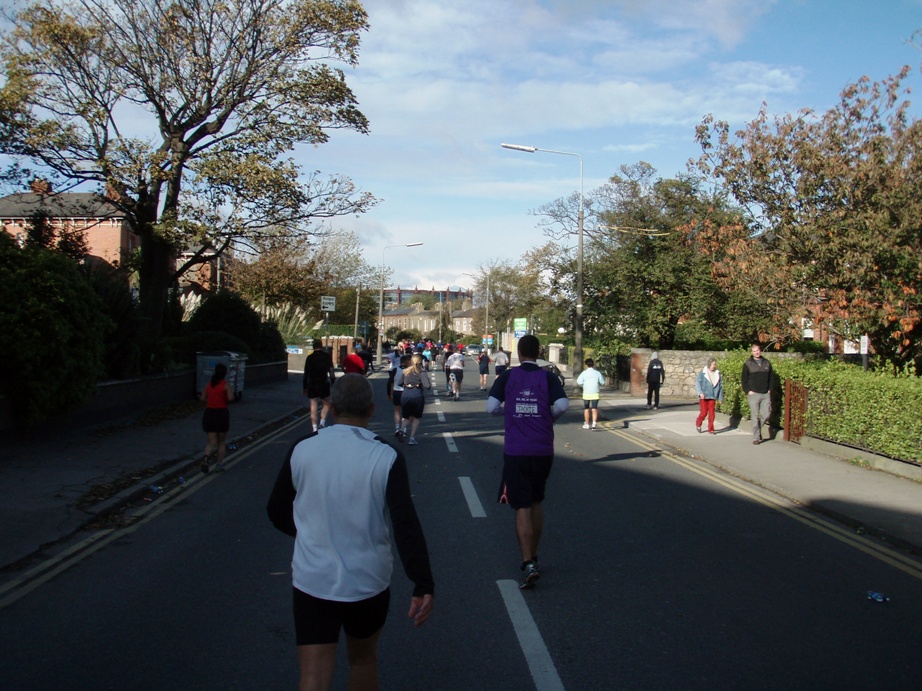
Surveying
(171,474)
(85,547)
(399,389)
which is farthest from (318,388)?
(85,547)

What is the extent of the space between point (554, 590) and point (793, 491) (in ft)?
18.1

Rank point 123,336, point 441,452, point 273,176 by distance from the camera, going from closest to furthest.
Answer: point 441,452
point 123,336
point 273,176

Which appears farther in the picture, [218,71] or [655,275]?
[655,275]

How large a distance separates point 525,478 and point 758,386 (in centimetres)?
973

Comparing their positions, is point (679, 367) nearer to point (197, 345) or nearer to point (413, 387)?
point (197, 345)

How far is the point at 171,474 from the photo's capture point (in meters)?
10.7

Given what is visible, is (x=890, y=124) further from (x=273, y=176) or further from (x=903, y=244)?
(x=273, y=176)

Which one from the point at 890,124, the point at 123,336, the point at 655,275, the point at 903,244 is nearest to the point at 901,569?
the point at 903,244

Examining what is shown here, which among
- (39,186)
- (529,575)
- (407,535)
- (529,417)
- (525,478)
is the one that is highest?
(39,186)

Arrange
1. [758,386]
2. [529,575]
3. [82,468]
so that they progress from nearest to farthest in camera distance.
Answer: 1. [529,575]
2. [82,468]
3. [758,386]

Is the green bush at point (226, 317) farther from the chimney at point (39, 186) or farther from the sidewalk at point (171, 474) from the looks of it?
the sidewalk at point (171, 474)

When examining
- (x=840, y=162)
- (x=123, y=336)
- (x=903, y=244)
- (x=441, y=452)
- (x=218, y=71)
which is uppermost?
(x=218, y=71)

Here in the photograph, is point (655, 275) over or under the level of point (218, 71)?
under

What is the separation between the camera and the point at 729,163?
1652 centimetres
